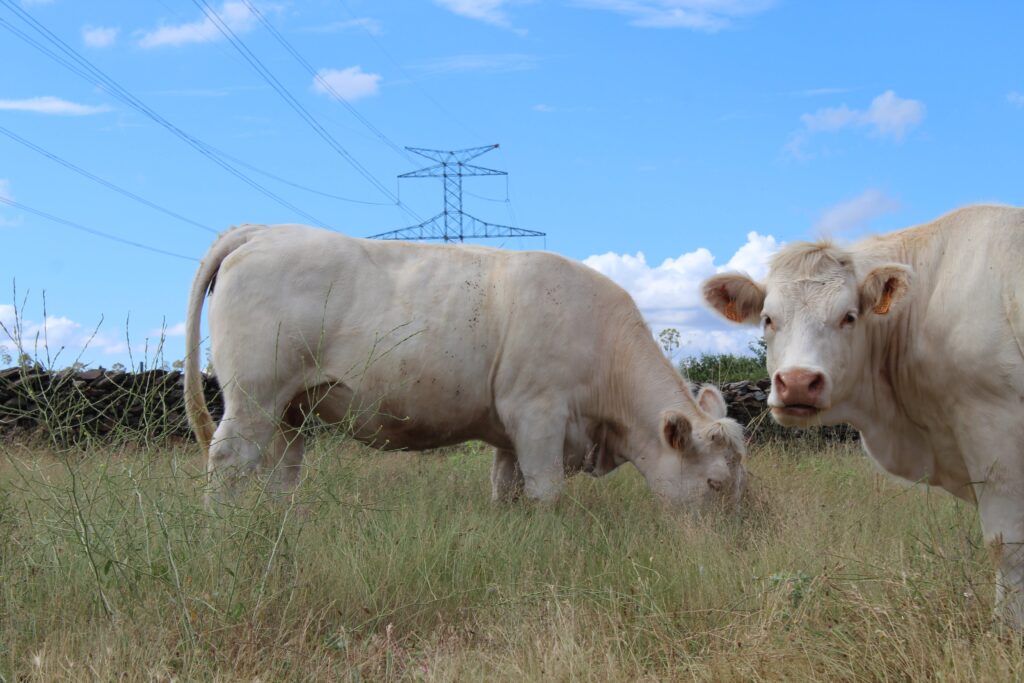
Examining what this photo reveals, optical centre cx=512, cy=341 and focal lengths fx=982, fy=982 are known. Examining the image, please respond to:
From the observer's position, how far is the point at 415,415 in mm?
8000

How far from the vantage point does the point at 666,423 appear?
7.77 meters

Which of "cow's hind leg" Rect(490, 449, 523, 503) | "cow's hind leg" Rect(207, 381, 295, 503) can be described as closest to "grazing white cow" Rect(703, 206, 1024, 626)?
"cow's hind leg" Rect(490, 449, 523, 503)

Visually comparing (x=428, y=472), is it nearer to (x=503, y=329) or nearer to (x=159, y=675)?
(x=503, y=329)

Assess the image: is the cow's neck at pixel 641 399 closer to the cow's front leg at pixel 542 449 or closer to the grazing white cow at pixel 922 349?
the cow's front leg at pixel 542 449

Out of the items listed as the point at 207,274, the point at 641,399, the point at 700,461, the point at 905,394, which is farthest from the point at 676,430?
the point at 207,274

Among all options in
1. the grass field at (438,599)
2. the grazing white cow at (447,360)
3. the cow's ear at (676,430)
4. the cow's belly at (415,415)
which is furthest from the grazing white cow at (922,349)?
the cow's belly at (415,415)

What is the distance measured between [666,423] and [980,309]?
3179 millimetres

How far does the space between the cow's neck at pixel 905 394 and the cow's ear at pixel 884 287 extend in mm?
71

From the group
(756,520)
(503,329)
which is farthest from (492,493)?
(756,520)

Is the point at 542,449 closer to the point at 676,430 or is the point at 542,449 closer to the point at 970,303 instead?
the point at 676,430

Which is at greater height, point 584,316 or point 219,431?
point 584,316

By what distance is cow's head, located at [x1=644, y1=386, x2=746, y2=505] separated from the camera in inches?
306

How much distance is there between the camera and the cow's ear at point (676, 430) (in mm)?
7738

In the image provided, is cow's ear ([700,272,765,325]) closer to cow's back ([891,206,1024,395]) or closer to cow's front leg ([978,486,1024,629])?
cow's back ([891,206,1024,395])
